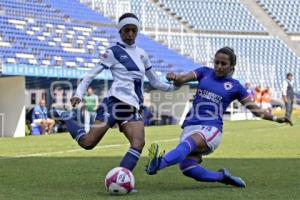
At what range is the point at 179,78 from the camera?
293 inches

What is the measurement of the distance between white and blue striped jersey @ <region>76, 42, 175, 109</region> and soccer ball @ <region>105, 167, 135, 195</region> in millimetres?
875

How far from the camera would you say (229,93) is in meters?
7.56

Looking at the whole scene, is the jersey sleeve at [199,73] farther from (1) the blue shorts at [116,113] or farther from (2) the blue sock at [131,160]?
(2) the blue sock at [131,160]

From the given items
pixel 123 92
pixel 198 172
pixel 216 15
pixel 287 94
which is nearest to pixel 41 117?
pixel 287 94

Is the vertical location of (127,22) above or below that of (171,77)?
above

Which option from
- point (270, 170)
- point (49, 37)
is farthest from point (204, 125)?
point (49, 37)

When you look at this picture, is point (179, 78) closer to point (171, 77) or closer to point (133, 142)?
point (171, 77)

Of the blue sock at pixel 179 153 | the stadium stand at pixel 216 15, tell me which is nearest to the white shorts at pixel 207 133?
the blue sock at pixel 179 153

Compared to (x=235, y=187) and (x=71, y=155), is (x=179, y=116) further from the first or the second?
(x=235, y=187)

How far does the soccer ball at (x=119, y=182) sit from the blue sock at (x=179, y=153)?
0.34 meters

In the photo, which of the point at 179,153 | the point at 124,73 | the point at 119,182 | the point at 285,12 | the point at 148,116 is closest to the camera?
the point at 119,182

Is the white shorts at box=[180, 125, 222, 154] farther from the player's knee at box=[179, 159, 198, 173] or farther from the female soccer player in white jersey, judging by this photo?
the female soccer player in white jersey

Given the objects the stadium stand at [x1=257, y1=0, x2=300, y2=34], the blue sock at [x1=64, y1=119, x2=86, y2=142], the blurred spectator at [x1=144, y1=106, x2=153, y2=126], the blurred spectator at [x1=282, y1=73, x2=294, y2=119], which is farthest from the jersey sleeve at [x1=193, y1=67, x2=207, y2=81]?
Result: the stadium stand at [x1=257, y1=0, x2=300, y2=34]

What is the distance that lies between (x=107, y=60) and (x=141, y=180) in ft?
4.92
